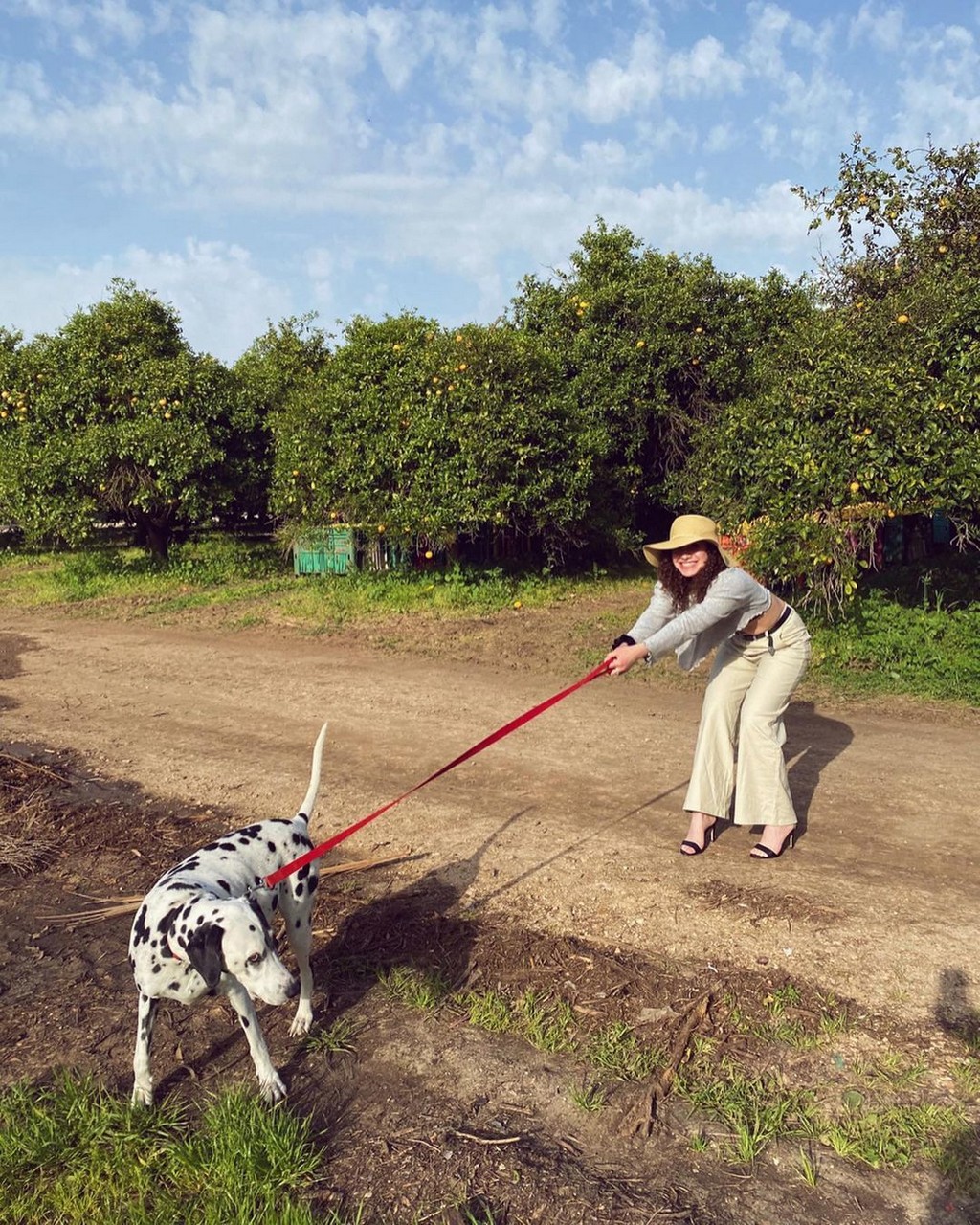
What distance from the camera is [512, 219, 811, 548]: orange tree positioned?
53.5ft

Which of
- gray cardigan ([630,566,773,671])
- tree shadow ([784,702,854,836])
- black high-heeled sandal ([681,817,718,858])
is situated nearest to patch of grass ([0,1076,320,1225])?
gray cardigan ([630,566,773,671])

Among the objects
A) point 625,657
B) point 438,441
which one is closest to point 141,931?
point 625,657

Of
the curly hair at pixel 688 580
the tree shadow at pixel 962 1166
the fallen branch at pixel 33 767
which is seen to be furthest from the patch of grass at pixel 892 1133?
the fallen branch at pixel 33 767

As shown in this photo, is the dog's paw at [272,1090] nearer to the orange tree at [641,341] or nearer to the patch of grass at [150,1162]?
the patch of grass at [150,1162]

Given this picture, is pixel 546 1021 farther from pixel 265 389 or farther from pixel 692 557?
pixel 265 389

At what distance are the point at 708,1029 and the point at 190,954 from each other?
6.61 feet

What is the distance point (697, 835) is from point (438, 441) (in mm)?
9609

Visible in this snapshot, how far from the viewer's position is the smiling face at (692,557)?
510cm

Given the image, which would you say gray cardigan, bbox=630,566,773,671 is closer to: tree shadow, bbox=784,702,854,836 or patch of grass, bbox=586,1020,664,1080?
tree shadow, bbox=784,702,854,836

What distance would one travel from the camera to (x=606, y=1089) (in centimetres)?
337

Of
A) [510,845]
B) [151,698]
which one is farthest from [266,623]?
[510,845]

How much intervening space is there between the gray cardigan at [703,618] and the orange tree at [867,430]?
4.54 m

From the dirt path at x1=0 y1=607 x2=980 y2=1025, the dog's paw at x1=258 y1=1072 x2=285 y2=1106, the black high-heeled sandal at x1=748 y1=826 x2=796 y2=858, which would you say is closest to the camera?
the dog's paw at x1=258 y1=1072 x2=285 y2=1106

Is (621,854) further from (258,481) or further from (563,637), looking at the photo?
(258,481)
